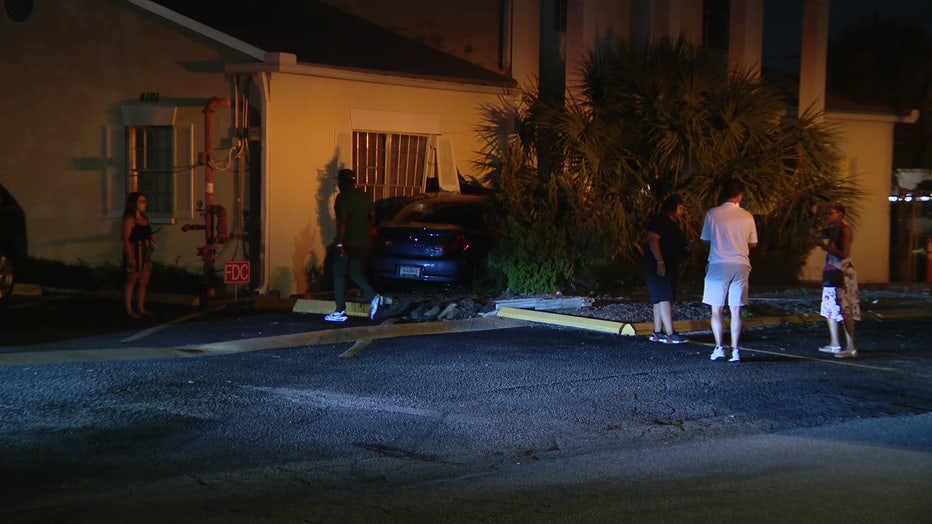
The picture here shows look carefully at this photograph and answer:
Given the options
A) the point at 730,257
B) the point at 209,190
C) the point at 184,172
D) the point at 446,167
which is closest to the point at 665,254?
the point at 730,257

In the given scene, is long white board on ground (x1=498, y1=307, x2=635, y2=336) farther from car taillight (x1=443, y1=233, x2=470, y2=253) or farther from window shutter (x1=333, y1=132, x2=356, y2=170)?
window shutter (x1=333, y1=132, x2=356, y2=170)

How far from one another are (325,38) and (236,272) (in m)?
5.14

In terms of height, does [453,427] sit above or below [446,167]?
below

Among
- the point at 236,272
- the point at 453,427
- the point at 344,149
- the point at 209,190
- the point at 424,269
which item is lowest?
the point at 453,427

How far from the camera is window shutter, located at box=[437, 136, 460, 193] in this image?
1611 cm

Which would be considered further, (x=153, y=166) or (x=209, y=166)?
(x=153, y=166)

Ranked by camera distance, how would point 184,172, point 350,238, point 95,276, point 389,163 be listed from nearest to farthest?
1. point 350,238
2. point 184,172
3. point 95,276
4. point 389,163

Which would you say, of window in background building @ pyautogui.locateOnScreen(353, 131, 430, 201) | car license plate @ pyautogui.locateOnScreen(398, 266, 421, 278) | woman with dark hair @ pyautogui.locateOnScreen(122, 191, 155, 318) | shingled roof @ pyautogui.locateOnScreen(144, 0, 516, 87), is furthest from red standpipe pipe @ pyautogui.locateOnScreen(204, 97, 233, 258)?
car license plate @ pyautogui.locateOnScreen(398, 266, 421, 278)

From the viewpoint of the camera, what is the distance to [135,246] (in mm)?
12281

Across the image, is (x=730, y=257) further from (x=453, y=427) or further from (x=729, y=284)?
(x=453, y=427)

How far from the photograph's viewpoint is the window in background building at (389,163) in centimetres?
1572

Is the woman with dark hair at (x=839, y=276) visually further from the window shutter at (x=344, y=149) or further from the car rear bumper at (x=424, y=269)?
the window shutter at (x=344, y=149)

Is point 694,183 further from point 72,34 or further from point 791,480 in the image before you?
point 72,34

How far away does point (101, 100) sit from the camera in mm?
15812
